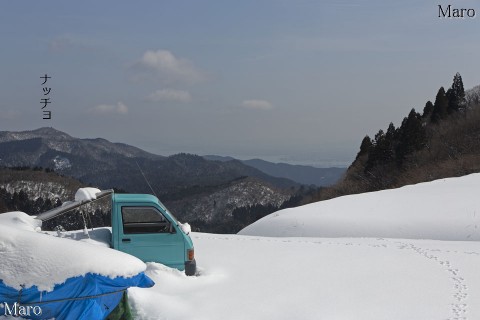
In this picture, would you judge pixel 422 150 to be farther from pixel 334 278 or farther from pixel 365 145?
pixel 334 278

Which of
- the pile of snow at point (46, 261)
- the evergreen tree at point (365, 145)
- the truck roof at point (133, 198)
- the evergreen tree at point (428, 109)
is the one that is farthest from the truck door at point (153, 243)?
the evergreen tree at point (428, 109)

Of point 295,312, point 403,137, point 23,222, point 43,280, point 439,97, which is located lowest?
point 295,312

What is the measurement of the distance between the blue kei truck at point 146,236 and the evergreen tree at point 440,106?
6287cm

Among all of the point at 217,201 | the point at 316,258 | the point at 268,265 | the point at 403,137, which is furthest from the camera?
the point at 217,201

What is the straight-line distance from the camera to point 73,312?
658cm

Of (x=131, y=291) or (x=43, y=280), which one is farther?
(x=131, y=291)

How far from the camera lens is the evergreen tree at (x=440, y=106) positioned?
6500 centimetres

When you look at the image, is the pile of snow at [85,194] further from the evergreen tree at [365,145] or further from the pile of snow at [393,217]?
the evergreen tree at [365,145]

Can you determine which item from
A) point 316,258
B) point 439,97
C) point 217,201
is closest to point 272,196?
point 217,201

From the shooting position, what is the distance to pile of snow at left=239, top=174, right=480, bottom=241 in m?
17.1

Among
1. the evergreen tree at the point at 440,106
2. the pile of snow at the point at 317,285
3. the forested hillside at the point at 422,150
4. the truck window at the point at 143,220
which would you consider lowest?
the pile of snow at the point at 317,285

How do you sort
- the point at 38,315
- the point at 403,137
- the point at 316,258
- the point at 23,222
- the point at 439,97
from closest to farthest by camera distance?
the point at 38,315 < the point at 23,222 < the point at 316,258 < the point at 403,137 < the point at 439,97

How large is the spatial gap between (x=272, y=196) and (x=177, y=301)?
189 meters

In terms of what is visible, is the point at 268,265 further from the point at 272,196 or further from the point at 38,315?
the point at 272,196
